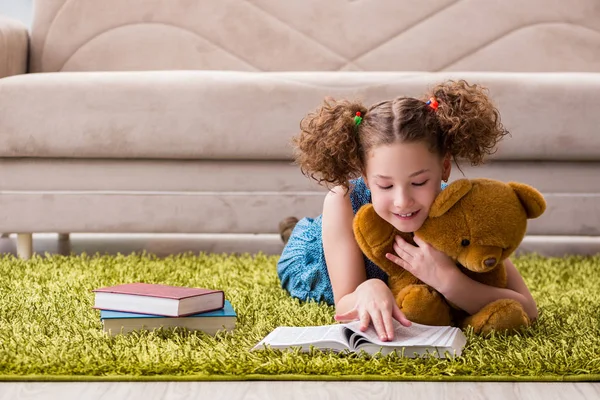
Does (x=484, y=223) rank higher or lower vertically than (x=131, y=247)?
higher

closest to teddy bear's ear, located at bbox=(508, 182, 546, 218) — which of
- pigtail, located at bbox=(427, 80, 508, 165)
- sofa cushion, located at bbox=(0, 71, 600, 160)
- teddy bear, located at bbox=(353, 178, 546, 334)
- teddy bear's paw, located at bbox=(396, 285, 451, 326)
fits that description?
teddy bear, located at bbox=(353, 178, 546, 334)

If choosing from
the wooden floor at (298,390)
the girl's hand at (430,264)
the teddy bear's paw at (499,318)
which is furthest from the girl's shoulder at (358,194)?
the wooden floor at (298,390)

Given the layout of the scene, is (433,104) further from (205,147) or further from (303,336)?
(205,147)

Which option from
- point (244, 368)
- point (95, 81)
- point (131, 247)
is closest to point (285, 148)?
point (95, 81)

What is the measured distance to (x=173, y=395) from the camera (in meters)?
1.13

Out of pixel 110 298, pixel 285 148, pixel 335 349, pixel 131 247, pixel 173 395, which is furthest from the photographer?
pixel 131 247

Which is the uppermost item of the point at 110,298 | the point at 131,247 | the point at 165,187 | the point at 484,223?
the point at 484,223

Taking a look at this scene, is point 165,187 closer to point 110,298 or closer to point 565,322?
point 110,298

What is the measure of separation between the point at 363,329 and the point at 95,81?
1.23 meters

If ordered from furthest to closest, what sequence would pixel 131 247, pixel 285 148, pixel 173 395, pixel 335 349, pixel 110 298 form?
pixel 131 247
pixel 285 148
pixel 110 298
pixel 335 349
pixel 173 395

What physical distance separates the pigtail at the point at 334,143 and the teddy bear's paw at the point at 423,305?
23cm

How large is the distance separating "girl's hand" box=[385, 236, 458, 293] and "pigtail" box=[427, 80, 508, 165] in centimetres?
17

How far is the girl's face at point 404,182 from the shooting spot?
1.38 metres

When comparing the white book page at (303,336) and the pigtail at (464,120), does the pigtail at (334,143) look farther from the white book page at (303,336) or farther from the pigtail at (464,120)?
the white book page at (303,336)
